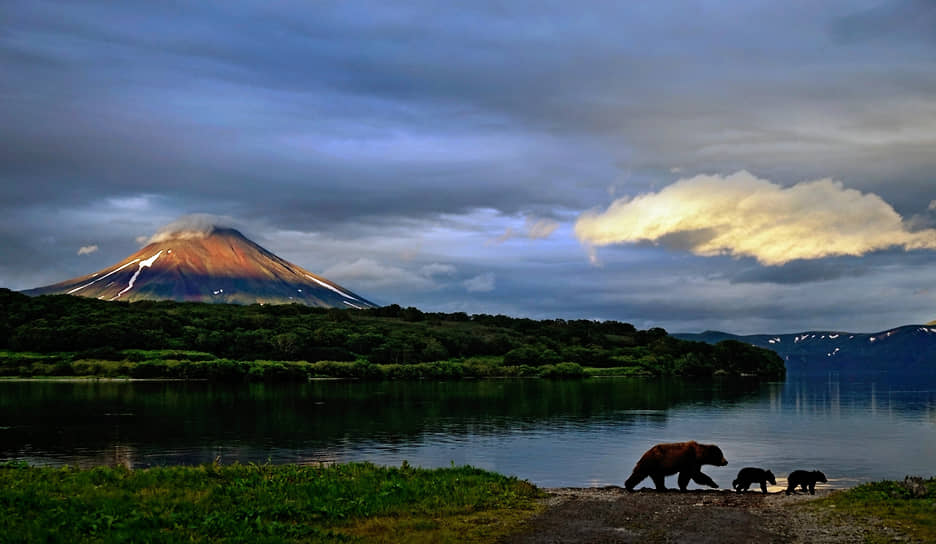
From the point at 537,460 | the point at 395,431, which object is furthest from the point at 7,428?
the point at 537,460

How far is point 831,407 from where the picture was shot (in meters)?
136

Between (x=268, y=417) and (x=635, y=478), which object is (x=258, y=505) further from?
(x=268, y=417)

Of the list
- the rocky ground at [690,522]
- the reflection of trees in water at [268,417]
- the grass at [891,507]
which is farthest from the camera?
the reflection of trees in water at [268,417]

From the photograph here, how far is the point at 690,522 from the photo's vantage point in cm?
2294

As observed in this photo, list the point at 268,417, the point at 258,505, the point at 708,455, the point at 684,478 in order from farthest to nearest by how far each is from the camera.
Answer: the point at 268,417
the point at 708,455
the point at 684,478
the point at 258,505

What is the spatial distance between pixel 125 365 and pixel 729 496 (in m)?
192

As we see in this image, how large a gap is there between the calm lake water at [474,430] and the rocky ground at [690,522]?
18.3m

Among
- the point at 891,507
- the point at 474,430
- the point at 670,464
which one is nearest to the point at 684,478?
the point at 670,464

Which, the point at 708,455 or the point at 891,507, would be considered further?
the point at 708,455

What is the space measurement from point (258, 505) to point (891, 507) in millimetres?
19801

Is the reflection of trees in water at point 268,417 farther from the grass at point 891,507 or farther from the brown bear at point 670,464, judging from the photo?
the grass at point 891,507

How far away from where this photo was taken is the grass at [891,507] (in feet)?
69.6

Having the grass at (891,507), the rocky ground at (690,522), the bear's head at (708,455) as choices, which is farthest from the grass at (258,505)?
the grass at (891,507)

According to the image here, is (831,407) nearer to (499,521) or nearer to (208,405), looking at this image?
(208,405)
